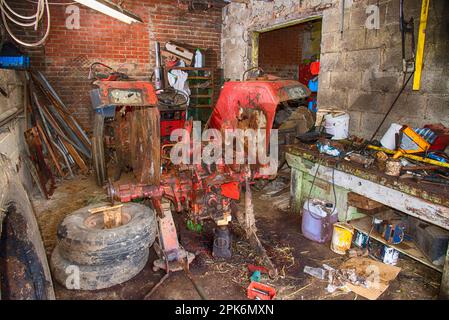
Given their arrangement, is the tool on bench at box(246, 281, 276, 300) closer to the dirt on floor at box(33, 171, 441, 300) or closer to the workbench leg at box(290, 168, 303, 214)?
the dirt on floor at box(33, 171, 441, 300)

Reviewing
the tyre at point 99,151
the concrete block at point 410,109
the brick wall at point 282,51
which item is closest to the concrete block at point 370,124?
the concrete block at point 410,109

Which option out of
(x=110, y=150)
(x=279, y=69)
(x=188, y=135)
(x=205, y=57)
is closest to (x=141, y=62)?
(x=205, y=57)

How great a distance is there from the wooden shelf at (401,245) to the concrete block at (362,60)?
1802mm

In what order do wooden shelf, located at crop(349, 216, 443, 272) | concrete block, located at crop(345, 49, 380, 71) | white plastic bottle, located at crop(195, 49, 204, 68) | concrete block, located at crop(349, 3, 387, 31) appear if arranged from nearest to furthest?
wooden shelf, located at crop(349, 216, 443, 272)
concrete block, located at crop(349, 3, 387, 31)
concrete block, located at crop(345, 49, 380, 71)
white plastic bottle, located at crop(195, 49, 204, 68)

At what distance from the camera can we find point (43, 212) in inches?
155

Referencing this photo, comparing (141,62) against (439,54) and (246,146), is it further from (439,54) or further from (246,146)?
(439,54)

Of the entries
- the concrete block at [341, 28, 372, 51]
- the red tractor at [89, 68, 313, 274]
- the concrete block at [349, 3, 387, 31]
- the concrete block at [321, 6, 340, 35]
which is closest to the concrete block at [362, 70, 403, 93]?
the concrete block at [341, 28, 372, 51]

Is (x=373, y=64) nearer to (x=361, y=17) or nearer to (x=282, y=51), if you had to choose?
(x=361, y=17)

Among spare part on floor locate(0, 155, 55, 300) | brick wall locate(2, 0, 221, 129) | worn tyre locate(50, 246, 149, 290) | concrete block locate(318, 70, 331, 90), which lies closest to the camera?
spare part on floor locate(0, 155, 55, 300)

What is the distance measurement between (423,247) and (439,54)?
1868 mm

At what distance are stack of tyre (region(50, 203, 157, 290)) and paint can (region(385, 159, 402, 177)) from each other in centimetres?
220

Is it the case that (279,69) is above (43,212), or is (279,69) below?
above

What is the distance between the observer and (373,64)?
142 inches

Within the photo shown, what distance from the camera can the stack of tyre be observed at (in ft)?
7.88
